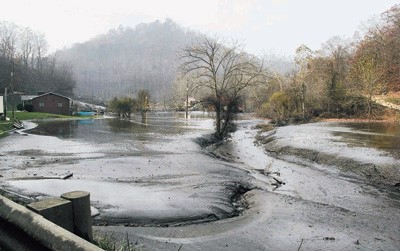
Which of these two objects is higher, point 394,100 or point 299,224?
point 394,100

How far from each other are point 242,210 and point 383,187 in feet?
19.4

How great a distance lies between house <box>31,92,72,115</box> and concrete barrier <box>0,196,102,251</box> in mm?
69074

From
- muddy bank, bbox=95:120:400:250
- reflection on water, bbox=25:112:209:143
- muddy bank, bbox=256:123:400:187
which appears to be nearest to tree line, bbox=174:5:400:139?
reflection on water, bbox=25:112:209:143

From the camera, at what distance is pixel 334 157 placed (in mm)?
16422

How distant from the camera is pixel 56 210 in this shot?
11.8 feet

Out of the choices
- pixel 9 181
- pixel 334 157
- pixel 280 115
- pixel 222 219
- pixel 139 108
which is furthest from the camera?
pixel 139 108

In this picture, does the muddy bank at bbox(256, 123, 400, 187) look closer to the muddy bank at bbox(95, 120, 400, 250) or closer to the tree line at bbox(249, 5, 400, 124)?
the muddy bank at bbox(95, 120, 400, 250)

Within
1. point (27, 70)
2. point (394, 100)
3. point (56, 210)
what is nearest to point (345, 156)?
point (56, 210)

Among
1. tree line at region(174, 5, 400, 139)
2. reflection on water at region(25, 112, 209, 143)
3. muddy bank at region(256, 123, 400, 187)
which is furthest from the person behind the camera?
tree line at region(174, 5, 400, 139)

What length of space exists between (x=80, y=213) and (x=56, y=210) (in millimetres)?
349

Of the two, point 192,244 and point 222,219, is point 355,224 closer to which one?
point 222,219

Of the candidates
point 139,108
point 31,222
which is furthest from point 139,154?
point 139,108

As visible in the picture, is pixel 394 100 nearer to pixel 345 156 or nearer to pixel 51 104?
pixel 345 156

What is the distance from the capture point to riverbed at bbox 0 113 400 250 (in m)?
6.98
